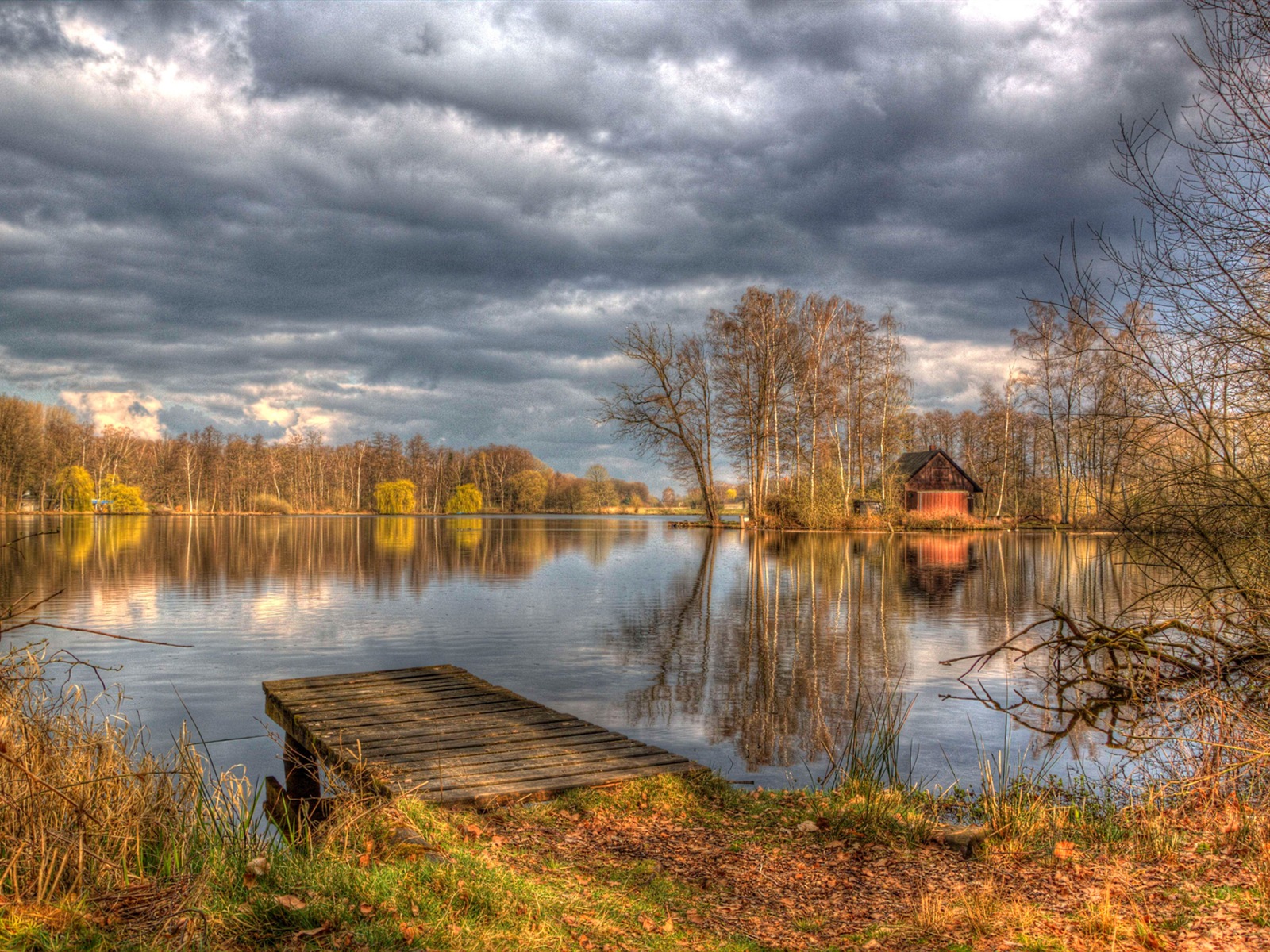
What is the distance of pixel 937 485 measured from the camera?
205ft

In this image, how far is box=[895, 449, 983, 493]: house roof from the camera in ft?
201

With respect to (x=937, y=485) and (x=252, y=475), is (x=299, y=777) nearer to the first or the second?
(x=937, y=485)

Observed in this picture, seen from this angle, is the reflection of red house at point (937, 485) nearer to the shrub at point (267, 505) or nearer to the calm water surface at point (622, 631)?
the calm water surface at point (622, 631)

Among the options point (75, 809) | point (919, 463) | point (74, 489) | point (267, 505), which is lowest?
point (267, 505)

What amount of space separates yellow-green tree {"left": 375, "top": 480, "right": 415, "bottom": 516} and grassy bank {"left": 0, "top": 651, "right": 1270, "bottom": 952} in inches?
3857

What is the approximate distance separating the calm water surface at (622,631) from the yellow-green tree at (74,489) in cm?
5868

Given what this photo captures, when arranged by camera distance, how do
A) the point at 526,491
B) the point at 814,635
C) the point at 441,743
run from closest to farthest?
1. the point at 441,743
2. the point at 814,635
3. the point at 526,491

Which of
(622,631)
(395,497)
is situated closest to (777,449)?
(622,631)

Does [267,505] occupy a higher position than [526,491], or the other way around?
[526,491]

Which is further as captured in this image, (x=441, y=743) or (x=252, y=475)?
(x=252, y=475)

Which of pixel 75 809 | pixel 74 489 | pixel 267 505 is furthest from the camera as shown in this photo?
pixel 267 505

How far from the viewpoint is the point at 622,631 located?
15.3 meters

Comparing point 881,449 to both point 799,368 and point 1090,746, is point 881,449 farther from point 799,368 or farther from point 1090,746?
point 1090,746

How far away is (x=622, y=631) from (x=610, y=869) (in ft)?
34.0
